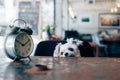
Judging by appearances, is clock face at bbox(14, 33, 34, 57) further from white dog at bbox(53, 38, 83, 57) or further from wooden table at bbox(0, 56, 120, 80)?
white dog at bbox(53, 38, 83, 57)

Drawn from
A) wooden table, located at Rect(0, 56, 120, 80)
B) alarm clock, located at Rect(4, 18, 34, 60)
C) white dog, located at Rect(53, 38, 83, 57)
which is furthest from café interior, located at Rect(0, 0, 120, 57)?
wooden table, located at Rect(0, 56, 120, 80)

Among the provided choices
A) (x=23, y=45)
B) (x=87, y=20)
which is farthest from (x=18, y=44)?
(x=87, y=20)

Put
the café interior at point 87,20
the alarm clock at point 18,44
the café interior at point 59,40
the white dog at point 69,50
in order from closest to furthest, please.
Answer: the café interior at point 59,40, the alarm clock at point 18,44, the white dog at point 69,50, the café interior at point 87,20

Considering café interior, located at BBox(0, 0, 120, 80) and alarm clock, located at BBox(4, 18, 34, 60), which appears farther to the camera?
alarm clock, located at BBox(4, 18, 34, 60)

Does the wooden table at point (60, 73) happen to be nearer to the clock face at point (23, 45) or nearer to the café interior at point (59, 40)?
the café interior at point (59, 40)

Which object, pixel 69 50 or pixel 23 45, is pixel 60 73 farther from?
pixel 69 50

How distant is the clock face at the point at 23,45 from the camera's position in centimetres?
154

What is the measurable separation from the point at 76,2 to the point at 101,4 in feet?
2.67

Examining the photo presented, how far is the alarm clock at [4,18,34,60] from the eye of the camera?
1530 mm

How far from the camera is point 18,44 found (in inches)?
60.8

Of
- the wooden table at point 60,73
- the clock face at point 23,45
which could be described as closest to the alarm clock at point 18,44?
the clock face at point 23,45

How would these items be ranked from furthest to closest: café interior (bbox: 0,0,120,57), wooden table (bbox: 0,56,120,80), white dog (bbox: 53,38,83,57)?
café interior (bbox: 0,0,120,57)
white dog (bbox: 53,38,83,57)
wooden table (bbox: 0,56,120,80)

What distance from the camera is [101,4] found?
26.3ft

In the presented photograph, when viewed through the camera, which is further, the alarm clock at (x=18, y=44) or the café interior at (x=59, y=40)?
the alarm clock at (x=18, y=44)
